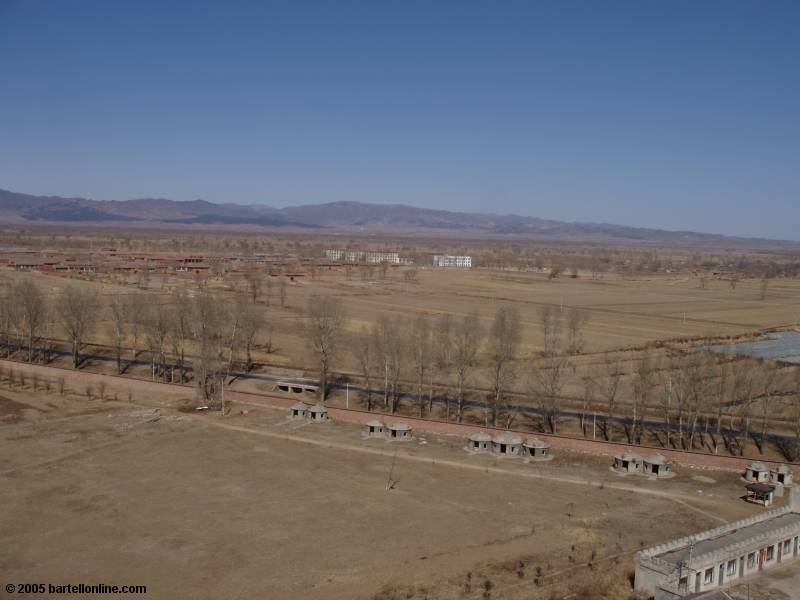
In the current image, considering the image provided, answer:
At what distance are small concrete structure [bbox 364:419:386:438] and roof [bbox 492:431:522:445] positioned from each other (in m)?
5.84

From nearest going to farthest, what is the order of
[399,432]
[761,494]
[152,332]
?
[761,494] < [399,432] < [152,332]

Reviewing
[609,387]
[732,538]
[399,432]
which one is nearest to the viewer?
[732,538]

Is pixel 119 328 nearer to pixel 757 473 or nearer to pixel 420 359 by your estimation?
pixel 420 359

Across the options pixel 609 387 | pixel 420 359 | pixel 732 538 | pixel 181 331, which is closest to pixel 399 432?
pixel 420 359

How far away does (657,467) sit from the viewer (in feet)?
103

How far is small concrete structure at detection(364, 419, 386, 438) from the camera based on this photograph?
119 feet

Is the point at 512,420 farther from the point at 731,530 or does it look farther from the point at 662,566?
the point at 662,566

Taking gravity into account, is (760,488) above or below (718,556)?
below

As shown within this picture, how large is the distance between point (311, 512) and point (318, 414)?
12554 mm

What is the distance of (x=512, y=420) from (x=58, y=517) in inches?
939

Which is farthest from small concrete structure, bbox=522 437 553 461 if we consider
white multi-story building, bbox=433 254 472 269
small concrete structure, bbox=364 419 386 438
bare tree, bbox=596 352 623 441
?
white multi-story building, bbox=433 254 472 269

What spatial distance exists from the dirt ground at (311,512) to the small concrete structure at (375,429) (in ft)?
3.20

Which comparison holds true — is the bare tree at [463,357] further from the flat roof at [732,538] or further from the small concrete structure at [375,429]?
the flat roof at [732,538]

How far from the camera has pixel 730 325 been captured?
77.4 metres
